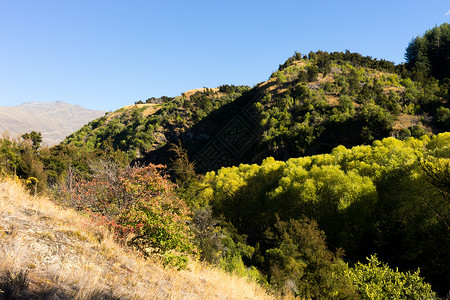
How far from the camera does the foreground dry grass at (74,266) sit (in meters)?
3.44

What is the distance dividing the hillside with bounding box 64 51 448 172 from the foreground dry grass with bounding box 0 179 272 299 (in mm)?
45213

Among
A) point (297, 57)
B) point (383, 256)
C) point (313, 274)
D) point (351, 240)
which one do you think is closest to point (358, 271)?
point (313, 274)

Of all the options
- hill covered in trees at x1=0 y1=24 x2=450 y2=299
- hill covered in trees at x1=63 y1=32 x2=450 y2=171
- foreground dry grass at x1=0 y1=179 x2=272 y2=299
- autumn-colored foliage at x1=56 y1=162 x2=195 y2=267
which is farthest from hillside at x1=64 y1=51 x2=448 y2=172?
foreground dry grass at x1=0 y1=179 x2=272 y2=299

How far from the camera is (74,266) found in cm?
443

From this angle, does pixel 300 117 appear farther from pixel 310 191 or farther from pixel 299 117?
pixel 310 191

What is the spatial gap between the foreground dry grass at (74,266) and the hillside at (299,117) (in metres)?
45.2

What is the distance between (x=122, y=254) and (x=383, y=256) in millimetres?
22979

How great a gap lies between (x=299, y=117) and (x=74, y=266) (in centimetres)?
5631

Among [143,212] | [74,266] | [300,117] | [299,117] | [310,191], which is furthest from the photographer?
[299,117]

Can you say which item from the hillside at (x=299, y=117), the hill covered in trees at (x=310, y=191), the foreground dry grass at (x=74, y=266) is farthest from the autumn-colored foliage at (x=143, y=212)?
the hillside at (x=299, y=117)

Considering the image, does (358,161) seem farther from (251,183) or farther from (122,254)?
(122,254)

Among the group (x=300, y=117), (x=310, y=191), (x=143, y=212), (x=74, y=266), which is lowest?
(x=310, y=191)

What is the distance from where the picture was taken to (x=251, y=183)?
33.7 metres

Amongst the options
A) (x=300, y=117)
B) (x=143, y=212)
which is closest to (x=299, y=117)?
(x=300, y=117)
